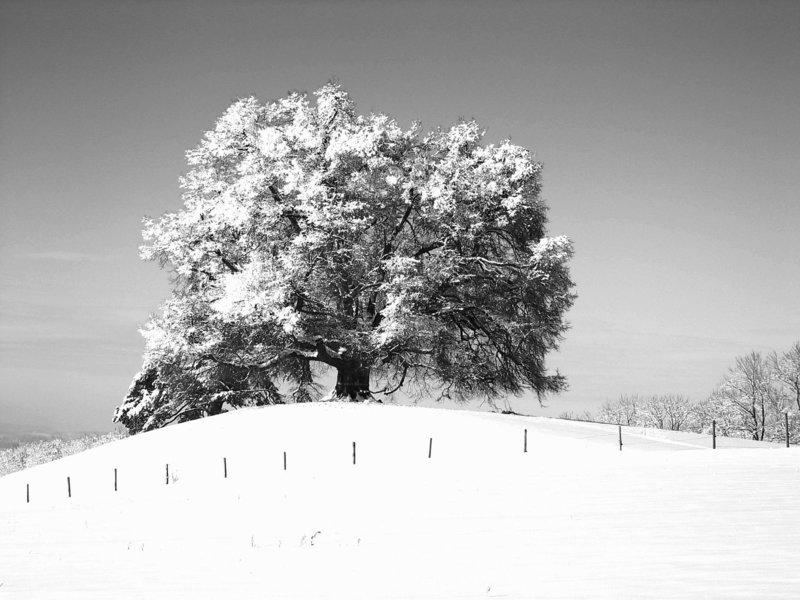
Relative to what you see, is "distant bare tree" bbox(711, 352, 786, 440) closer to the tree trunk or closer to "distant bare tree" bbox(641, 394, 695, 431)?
"distant bare tree" bbox(641, 394, 695, 431)

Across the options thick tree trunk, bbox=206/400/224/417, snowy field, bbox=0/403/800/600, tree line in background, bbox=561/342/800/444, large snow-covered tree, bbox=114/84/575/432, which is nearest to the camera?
snowy field, bbox=0/403/800/600

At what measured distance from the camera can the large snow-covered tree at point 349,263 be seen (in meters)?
29.9

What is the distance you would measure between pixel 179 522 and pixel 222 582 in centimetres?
628

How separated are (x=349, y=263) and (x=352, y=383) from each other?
5104 mm

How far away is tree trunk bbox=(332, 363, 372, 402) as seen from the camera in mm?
32031

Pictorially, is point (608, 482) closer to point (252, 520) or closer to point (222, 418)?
point (252, 520)

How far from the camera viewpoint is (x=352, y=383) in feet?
106

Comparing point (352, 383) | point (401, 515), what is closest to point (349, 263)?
point (352, 383)

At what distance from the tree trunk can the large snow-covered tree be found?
83 millimetres

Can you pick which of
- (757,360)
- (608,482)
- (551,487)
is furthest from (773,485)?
(757,360)

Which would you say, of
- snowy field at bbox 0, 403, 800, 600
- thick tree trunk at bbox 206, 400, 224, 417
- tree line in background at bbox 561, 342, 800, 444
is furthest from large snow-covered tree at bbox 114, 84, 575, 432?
tree line in background at bbox 561, 342, 800, 444

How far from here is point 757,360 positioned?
58.7m

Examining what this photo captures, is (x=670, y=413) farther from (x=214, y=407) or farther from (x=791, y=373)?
(x=214, y=407)

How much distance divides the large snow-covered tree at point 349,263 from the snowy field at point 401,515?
149 inches
